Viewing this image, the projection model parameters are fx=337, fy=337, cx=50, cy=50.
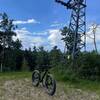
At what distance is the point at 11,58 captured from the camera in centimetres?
7475

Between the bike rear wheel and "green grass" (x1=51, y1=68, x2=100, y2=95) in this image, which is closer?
the bike rear wheel

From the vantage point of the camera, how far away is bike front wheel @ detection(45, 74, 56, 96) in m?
14.1

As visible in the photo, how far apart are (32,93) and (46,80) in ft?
2.69

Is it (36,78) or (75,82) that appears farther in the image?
(75,82)

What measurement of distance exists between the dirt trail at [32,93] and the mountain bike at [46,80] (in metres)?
0.24

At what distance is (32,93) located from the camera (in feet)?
47.3

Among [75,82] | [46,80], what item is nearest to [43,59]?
[75,82]

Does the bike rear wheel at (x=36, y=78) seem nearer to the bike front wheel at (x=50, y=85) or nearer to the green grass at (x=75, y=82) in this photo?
the bike front wheel at (x=50, y=85)

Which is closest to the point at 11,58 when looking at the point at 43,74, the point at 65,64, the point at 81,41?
the point at 81,41

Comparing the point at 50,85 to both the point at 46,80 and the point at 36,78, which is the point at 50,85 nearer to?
the point at 46,80

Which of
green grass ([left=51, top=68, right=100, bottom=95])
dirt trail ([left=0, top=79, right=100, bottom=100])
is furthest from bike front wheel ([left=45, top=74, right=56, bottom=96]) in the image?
green grass ([left=51, top=68, right=100, bottom=95])

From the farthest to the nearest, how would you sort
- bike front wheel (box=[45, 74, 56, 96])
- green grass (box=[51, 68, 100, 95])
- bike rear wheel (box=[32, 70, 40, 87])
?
green grass (box=[51, 68, 100, 95]), bike rear wheel (box=[32, 70, 40, 87]), bike front wheel (box=[45, 74, 56, 96])

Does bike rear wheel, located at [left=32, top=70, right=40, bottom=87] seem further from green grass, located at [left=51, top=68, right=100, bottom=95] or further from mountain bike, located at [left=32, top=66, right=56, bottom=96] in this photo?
green grass, located at [left=51, top=68, right=100, bottom=95]

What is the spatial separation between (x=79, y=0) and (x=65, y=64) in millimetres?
7026
